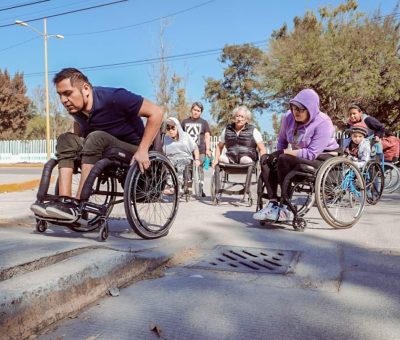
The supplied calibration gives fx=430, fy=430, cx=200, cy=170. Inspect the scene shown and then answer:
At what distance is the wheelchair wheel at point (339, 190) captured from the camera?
3.66 metres

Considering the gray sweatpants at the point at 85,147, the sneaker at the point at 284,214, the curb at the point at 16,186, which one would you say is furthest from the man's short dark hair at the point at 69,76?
the curb at the point at 16,186

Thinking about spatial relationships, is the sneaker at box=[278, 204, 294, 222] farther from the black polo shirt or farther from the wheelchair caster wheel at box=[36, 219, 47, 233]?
the wheelchair caster wheel at box=[36, 219, 47, 233]

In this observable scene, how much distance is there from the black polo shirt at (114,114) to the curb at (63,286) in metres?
1.00

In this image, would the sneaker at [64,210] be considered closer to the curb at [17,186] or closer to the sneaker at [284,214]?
the sneaker at [284,214]

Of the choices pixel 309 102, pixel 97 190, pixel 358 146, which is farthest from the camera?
pixel 358 146

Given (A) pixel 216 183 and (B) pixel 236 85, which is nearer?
(A) pixel 216 183

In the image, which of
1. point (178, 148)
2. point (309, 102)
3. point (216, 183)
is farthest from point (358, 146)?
point (178, 148)

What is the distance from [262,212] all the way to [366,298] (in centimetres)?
182

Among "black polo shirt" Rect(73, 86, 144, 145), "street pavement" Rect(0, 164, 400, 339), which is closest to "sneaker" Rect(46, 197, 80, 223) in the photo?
"street pavement" Rect(0, 164, 400, 339)

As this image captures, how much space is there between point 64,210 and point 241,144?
11.0 ft

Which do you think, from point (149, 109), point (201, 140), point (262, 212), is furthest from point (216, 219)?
point (201, 140)

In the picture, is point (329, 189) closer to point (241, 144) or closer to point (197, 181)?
point (241, 144)

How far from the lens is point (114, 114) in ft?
10.3

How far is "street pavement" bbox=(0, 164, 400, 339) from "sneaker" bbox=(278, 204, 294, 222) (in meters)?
0.52
